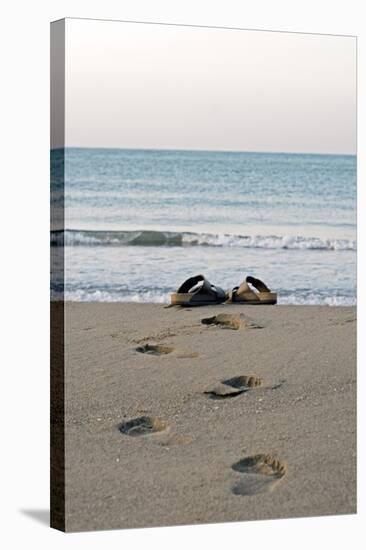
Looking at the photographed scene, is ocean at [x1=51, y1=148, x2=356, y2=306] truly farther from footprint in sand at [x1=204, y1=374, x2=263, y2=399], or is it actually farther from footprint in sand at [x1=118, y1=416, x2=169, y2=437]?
footprint in sand at [x1=118, y1=416, x2=169, y2=437]

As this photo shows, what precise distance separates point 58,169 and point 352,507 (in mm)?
2647

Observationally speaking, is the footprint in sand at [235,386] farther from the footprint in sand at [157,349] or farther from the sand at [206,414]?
the footprint in sand at [157,349]

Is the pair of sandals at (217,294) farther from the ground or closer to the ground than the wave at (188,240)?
closer to the ground

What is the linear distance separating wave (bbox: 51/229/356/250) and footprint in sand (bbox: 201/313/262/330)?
43 cm

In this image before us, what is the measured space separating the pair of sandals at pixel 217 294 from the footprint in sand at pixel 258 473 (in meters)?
0.93

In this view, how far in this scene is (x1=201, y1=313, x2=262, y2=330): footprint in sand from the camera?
9.46 m

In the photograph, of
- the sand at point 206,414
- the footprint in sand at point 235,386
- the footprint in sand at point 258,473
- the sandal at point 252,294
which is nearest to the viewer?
the sand at point 206,414

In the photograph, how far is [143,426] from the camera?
911 cm

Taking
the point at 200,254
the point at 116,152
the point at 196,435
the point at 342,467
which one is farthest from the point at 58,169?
the point at 342,467

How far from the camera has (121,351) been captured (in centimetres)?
920

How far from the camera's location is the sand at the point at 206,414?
29.4 ft

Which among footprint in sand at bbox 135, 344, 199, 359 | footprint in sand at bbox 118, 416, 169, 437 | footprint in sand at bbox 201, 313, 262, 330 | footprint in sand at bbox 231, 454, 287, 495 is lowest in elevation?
footprint in sand at bbox 231, 454, 287, 495

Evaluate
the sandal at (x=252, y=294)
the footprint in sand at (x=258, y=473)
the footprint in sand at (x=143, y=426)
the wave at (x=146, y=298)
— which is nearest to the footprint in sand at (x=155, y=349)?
the wave at (x=146, y=298)

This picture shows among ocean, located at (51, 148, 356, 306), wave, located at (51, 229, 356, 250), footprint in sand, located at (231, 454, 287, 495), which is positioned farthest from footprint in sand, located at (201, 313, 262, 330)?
footprint in sand, located at (231, 454, 287, 495)
